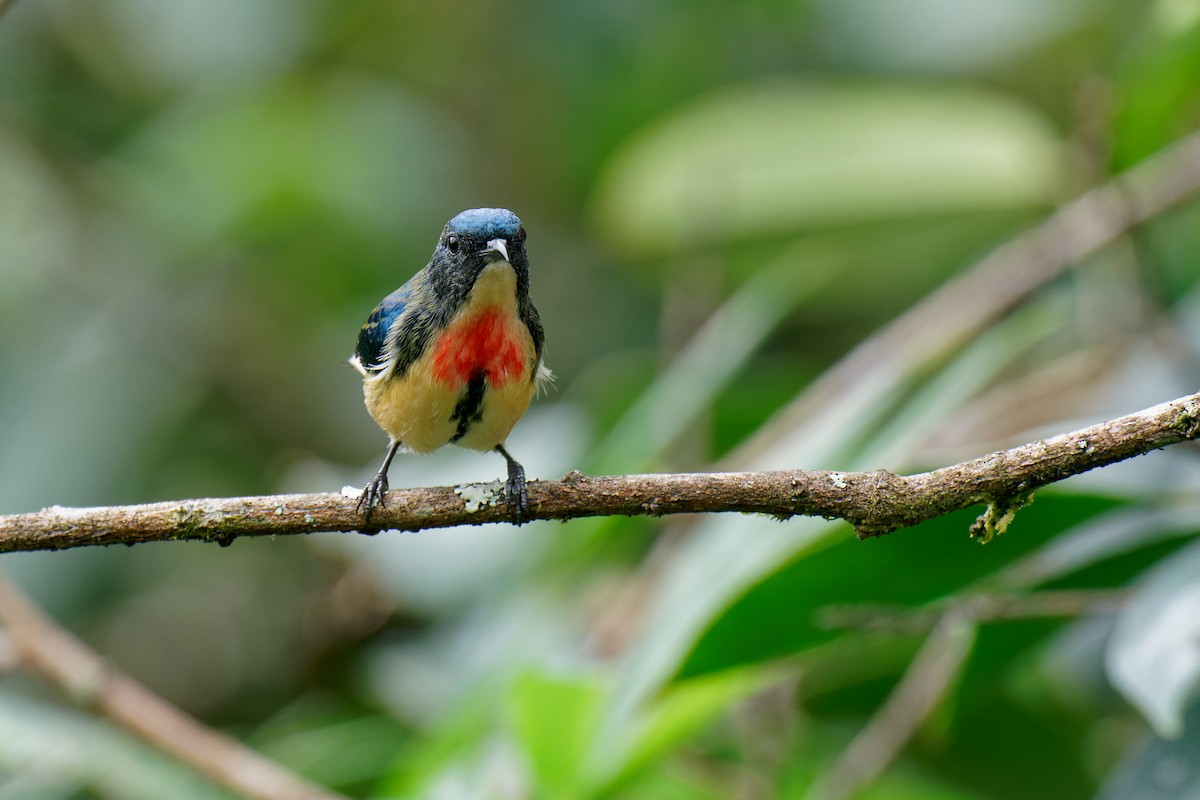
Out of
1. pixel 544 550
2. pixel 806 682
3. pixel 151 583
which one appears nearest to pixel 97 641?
pixel 151 583

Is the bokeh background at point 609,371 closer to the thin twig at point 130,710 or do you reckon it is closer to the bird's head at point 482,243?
the thin twig at point 130,710

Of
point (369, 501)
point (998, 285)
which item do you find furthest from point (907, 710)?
point (369, 501)

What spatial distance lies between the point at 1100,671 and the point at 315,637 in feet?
9.63

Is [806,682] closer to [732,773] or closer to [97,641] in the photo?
[732,773]

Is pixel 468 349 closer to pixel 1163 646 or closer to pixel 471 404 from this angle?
pixel 471 404

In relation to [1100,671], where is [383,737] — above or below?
above

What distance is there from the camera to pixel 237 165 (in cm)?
632

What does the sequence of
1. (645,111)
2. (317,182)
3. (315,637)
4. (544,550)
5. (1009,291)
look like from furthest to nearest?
1. (645,111)
2. (317,182)
3. (315,637)
4. (1009,291)
5. (544,550)

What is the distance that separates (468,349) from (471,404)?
0.44 feet

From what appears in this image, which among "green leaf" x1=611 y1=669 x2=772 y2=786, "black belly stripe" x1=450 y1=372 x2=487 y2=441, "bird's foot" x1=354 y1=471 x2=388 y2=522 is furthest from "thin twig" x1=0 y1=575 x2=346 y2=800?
"bird's foot" x1=354 y1=471 x2=388 y2=522

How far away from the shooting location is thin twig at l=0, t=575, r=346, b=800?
3.46m

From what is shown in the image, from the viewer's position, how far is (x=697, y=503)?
2211 mm

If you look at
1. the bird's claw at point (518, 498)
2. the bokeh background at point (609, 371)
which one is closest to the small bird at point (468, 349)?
the bokeh background at point (609, 371)

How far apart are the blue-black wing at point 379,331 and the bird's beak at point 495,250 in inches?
13.5
